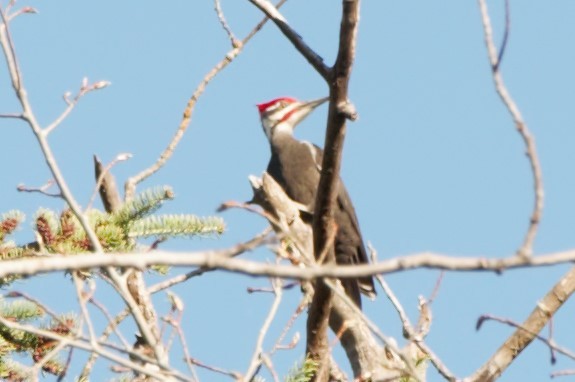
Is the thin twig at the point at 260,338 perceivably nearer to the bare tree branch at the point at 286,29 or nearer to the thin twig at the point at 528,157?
the bare tree branch at the point at 286,29

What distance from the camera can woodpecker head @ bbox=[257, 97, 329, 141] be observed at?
707cm

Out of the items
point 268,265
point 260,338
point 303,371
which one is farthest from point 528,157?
point 303,371

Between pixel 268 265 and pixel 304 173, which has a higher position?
pixel 304 173

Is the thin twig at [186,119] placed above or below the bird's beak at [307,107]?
below

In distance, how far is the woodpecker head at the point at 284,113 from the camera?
707 cm

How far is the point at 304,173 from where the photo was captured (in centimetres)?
618

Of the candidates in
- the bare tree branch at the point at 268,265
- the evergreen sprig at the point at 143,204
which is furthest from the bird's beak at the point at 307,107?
the bare tree branch at the point at 268,265

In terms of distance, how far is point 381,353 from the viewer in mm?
4020

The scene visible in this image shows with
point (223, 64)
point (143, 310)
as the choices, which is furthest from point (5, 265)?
point (223, 64)

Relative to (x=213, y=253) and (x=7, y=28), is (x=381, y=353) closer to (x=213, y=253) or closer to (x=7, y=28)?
(x=7, y=28)

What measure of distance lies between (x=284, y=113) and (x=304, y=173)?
3.58ft

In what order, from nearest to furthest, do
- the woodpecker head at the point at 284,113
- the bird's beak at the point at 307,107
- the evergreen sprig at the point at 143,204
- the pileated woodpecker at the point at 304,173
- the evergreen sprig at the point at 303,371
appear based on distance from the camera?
the evergreen sprig at the point at 303,371 < the evergreen sprig at the point at 143,204 < the pileated woodpecker at the point at 304,173 < the woodpecker head at the point at 284,113 < the bird's beak at the point at 307,107

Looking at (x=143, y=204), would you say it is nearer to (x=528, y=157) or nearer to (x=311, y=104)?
(x=528, y=157)

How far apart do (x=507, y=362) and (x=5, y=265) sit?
253cm
